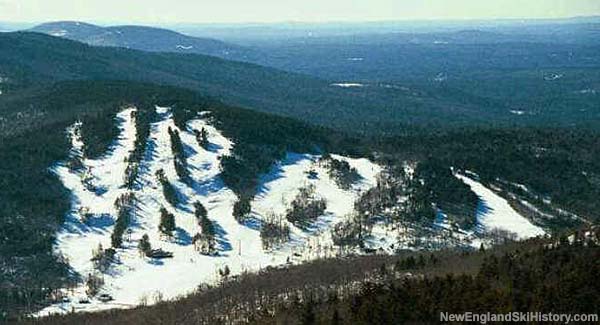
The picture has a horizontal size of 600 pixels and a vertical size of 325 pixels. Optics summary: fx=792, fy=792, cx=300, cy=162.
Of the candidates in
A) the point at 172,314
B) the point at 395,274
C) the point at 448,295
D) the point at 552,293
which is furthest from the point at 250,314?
the point at 552,293

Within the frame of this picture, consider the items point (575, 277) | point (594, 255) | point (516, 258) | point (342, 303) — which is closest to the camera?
point (575, 277)

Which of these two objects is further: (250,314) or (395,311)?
(250,314)

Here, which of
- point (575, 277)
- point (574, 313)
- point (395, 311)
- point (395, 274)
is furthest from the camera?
point (395, 274)

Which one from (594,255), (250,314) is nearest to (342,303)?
(250,314)

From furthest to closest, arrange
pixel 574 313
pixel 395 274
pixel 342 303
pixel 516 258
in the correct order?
pixel 395 274, pixel 516 258, pixel 342 303, pixel 574 313

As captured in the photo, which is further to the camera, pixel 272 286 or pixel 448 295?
pixel 272 286

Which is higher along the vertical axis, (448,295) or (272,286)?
(448,295)

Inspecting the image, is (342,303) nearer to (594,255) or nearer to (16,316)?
(594,255)

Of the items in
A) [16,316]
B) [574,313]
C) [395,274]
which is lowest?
[16,316]

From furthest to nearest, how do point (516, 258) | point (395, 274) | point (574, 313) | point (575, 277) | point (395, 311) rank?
point (395, 274) < point (516, 258) < point (575, 277) < point (395, 311) < point (574, 313)
